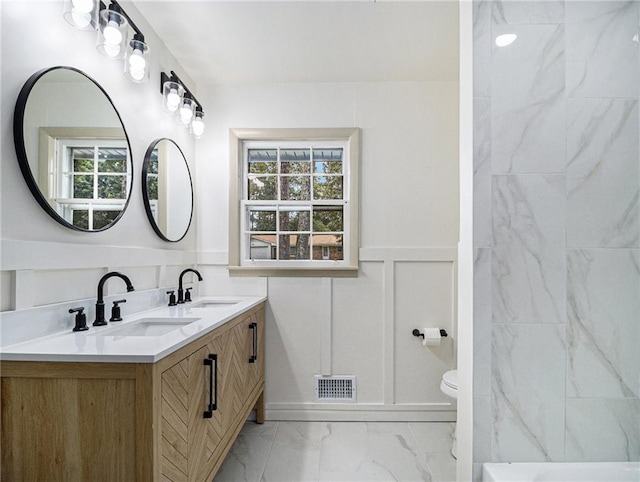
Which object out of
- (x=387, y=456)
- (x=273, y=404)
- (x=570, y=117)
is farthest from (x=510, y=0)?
(x=273, y=404)

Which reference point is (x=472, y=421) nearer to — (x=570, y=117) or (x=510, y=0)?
(x=570, y=117)

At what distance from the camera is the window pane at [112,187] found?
63.2 inches

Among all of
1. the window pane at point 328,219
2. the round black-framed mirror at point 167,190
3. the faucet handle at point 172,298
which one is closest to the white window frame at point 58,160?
the round black-framed mirror at point 167,190

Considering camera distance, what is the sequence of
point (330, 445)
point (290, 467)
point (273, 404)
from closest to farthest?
point (290, 467)
point (330, 445)
point (273, 404)

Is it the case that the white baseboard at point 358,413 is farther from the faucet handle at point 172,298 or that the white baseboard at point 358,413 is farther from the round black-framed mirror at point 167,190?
the round black-framed mirror at point 167,190

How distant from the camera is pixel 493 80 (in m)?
1.21

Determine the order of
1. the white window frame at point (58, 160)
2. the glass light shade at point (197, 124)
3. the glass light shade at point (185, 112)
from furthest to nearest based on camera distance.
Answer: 1. the glass light shade at point (197, 124)
2. the glass light shade at point (185, 112)
3. the white window frame at point (58, 160)

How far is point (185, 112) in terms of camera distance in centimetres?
234

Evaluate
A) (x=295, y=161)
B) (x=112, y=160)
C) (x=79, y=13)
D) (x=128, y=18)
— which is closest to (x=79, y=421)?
(x=112, y=160)

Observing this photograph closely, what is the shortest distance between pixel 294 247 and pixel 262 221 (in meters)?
0.32

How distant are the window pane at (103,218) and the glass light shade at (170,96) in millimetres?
819

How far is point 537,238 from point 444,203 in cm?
149

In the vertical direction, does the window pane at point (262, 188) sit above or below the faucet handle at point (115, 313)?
above

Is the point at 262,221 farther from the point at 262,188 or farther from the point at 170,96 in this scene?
the point at 170,96
